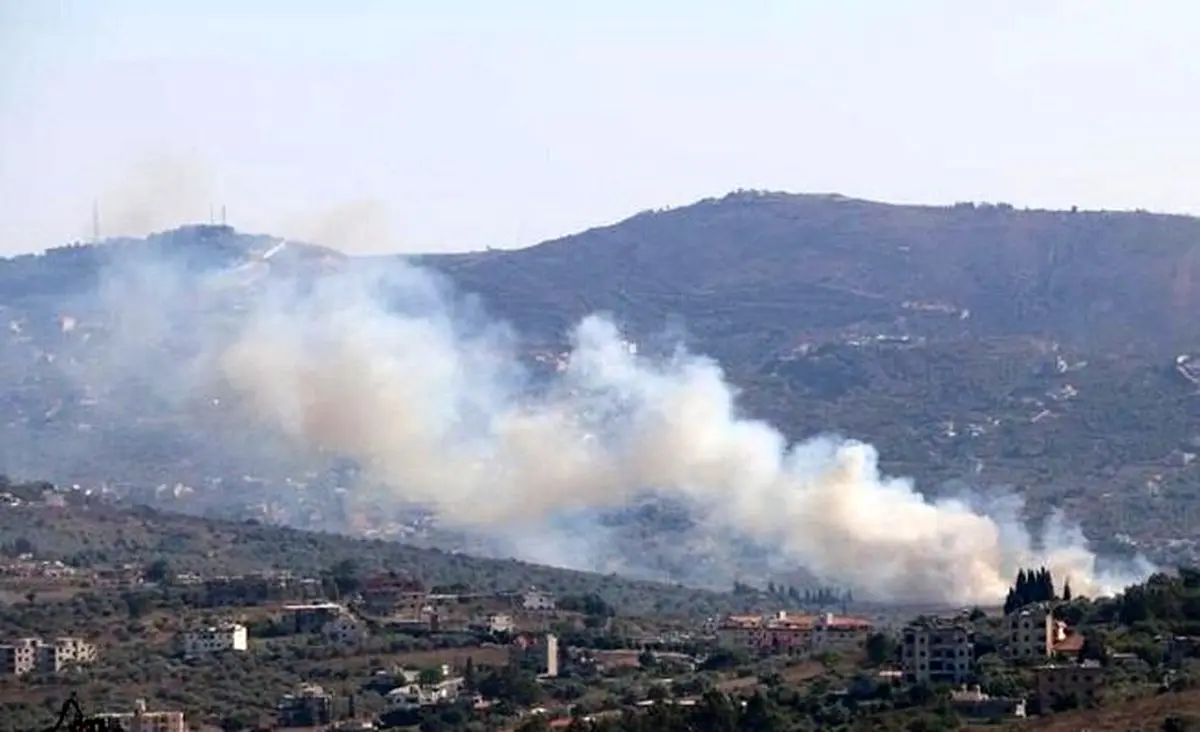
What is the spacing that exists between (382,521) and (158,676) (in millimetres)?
73208

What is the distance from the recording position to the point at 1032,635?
79.4 m

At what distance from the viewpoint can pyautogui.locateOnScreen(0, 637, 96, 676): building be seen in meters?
96.3

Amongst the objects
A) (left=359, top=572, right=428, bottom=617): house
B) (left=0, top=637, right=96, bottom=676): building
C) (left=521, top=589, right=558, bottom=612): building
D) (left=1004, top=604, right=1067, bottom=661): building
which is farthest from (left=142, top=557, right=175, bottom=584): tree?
(left=1004, top=604, right=1067, bottom=661): building

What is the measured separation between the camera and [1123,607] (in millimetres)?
83938

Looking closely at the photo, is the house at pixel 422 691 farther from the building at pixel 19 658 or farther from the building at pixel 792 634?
the building at pixel 19 658

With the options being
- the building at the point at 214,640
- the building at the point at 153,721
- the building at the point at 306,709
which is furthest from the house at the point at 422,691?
the building at the point at 214,640

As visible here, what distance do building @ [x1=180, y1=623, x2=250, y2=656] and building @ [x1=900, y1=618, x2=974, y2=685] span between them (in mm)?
24682

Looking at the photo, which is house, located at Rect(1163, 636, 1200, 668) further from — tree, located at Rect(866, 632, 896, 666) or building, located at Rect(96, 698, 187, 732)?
building, located at Rect(96, 698, 187, 732)

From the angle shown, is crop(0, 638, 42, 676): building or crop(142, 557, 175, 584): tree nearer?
crop(0, 638, 42, 676): building

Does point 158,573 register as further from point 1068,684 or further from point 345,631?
point 1068,684

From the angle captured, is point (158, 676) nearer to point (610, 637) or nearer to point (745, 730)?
point (610, 637)

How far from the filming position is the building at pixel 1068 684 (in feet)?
230

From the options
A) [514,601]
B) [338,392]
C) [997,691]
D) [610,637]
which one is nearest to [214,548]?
[338,392]

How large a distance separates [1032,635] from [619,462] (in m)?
80.1
